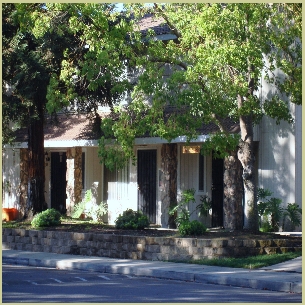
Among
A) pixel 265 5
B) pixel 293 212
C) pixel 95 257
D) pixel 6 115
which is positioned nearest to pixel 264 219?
pixel 293 212

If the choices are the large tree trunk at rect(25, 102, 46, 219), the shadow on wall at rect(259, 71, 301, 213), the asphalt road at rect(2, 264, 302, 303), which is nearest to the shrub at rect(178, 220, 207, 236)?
the asphalt road at rect(2, 264, 302, 303)

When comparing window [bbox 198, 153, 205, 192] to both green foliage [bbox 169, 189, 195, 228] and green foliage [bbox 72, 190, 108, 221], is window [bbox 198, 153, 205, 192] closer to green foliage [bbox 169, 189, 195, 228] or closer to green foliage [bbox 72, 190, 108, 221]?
green foliage [bbox 169, 189, 195, 228]

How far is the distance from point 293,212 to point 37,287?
886cm

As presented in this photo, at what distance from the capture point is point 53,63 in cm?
1905

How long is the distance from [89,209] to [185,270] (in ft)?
32.2

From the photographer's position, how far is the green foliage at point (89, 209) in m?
22.7

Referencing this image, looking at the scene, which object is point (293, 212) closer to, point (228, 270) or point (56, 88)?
point (228, 270)

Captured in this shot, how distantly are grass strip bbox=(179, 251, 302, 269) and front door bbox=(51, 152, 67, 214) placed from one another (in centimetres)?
1107

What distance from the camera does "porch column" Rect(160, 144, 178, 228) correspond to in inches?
825

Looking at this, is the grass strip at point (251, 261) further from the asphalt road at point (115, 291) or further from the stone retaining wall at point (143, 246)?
the asphalt road at point (115, 291)

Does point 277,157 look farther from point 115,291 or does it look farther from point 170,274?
point 115,291

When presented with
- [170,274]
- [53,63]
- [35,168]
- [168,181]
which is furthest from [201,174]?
[170,274]

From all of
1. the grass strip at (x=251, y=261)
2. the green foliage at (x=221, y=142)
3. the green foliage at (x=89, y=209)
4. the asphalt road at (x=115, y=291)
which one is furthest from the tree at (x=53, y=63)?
the asphalt road at (x=115, y=291)

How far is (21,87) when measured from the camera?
18906 mm
